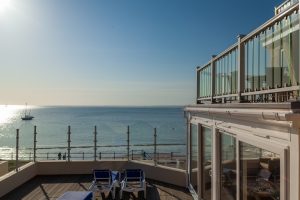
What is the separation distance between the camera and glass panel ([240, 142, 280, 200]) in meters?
4.02

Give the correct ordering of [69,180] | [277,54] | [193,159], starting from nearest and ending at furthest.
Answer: [277,54], [193,159], [69,180]

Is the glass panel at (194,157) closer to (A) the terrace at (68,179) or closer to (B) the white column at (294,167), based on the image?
(A) the terrace at (68,179)

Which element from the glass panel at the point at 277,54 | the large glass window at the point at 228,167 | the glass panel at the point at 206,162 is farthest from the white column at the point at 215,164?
the glass panel at the point at 277,54

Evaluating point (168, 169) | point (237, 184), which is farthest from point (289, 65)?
point (168, 169)

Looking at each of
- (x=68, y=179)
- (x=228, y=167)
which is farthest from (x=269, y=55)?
(x=68, y=179)

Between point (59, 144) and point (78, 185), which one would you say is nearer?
point (78, 185)

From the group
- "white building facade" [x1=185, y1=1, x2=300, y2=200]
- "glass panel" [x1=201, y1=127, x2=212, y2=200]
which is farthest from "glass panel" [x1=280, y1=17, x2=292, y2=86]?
"glass panel" [x1=201, y1=127, x2=212, y2=200]

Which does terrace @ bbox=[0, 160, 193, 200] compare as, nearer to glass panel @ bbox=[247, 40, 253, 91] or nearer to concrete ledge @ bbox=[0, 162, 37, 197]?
concrete ledge @ bbox=[0, 162, 37, 197]

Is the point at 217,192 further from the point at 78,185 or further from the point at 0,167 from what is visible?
the point at 0,167

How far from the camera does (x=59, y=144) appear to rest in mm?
61750

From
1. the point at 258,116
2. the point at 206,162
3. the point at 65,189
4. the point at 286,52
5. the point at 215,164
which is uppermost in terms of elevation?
the point at 286,52

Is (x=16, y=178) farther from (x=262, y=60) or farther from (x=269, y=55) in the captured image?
(x=269, y=55)

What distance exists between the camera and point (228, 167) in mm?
6086

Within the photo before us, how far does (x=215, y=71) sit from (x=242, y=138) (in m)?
2.39
